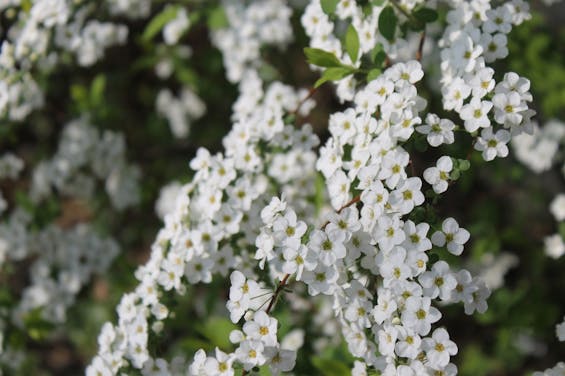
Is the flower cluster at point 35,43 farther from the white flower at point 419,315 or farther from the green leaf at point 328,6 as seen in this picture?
the white flower at point 419,315

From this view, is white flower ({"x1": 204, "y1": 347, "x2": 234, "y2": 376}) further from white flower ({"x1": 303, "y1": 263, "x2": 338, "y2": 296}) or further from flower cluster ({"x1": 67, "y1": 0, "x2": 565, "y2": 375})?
Result: white flower ({"x1": 303, "y1": 263, "x2": 338, "y2": 296})

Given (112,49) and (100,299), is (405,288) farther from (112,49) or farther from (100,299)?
(112,49)

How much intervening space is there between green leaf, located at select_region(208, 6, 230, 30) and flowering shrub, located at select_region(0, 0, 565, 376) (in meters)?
0.02

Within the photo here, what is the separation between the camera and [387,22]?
2848 millimetres

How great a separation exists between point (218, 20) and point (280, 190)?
4.55 feet

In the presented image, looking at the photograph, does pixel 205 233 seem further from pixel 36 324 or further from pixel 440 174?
pixel 36 324

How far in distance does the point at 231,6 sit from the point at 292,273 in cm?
253

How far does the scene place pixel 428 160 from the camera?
538cm

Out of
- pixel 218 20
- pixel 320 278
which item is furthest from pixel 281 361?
pixel 218 20

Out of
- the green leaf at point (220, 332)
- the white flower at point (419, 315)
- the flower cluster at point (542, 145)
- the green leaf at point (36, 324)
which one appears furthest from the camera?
the flower cluster at point (542, 145)

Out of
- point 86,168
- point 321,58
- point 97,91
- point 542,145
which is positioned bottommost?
point 321,58

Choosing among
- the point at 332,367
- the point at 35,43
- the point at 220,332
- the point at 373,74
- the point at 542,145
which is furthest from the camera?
the point at 542,145

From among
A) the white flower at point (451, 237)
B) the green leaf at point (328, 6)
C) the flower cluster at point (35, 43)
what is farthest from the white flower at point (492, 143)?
the flower cluster at point (35, 43)

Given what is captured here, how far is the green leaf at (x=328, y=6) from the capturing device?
2.84 metres
